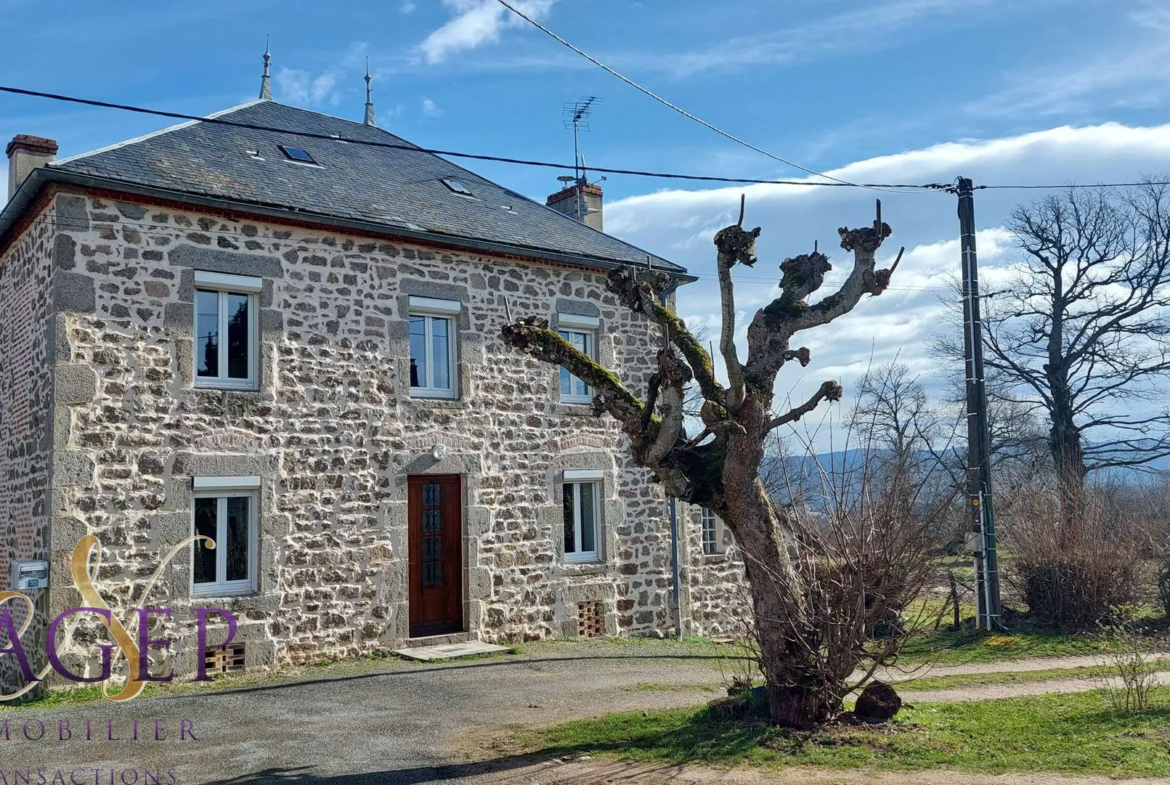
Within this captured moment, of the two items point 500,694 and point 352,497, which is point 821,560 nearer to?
point 500,694

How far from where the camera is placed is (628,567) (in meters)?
13.9

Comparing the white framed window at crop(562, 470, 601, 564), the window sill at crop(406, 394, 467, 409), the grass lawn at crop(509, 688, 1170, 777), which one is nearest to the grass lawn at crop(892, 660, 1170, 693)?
the grass lawn at crop(509, 688, 1170, 777)

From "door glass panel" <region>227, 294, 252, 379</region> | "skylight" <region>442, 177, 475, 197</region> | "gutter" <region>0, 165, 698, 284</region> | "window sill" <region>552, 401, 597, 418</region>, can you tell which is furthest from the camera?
"skylight" <region>442, 177, 475, 197</region>

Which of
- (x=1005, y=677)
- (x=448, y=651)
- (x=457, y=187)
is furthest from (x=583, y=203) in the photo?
(x=1005, y=677)

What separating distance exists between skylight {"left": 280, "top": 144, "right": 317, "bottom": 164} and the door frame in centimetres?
452

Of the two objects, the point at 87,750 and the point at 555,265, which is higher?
the point at 555,265

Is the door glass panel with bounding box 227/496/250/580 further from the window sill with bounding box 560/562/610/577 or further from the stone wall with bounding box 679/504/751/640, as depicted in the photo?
the stone wall with bounding box 679/504/751/640

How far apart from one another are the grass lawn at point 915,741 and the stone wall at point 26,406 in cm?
→ 599

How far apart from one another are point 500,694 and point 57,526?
186 inches

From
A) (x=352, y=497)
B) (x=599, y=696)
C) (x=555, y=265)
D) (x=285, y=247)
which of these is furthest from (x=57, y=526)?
(x=555, y=265)

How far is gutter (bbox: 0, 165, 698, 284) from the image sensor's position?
32.4 ft

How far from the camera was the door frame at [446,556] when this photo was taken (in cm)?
1209

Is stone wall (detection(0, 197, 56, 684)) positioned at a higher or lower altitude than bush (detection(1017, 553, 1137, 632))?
higher

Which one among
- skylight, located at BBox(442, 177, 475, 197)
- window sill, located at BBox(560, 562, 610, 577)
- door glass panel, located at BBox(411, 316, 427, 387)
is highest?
skylight, located at BBox(442, 177, 475, 197)
